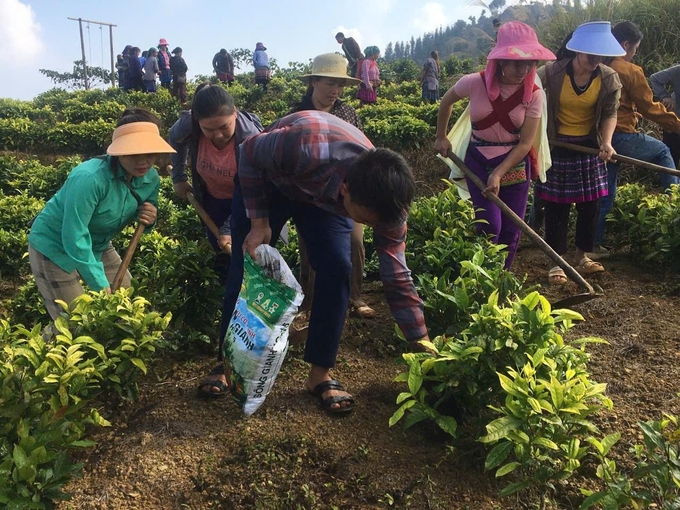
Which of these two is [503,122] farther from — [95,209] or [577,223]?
[95,209]

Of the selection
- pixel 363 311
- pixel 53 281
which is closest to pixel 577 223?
pixel 363 311

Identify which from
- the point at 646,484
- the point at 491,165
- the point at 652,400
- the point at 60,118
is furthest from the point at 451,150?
the point at 60,118

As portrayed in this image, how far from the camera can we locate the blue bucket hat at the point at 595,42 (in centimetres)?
368

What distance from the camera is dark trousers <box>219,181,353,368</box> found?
2.46m

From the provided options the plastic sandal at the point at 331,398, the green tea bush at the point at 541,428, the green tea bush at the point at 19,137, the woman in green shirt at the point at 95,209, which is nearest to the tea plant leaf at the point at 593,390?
the green tea bush at the point at 541,428

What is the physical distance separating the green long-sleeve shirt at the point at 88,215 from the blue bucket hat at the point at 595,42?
2902 millimetres

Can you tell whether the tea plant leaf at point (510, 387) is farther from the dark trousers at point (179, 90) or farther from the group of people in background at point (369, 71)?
the dark trousers at point (179, 90)

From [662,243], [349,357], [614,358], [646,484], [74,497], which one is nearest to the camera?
[646,484]

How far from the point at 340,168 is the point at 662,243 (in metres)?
2.99

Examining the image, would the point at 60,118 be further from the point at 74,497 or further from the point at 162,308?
the point at 74,497

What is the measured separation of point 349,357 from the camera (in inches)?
124

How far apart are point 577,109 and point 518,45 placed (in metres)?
1.11

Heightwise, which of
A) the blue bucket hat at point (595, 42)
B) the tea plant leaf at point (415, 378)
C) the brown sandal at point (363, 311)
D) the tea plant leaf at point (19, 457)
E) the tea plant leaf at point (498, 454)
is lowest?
the brown sandal at point (363, 311)

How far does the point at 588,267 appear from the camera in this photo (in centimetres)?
420
